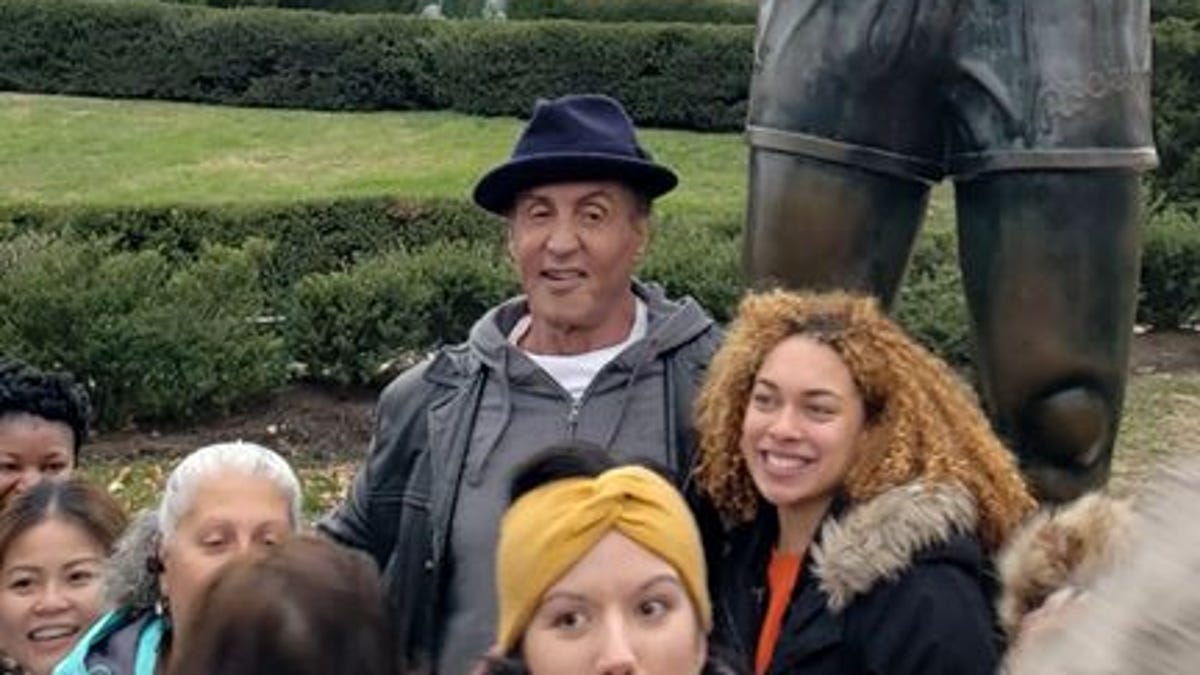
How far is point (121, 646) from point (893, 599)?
1.11 metres

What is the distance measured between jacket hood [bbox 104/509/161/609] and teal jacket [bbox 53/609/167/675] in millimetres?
19

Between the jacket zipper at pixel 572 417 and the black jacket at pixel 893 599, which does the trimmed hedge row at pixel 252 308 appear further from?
the black jacket at pixel 893 599

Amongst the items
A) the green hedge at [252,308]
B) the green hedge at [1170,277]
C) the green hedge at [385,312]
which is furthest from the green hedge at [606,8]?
the green hedge at [385,312]

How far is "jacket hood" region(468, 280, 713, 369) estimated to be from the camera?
301 centimetres

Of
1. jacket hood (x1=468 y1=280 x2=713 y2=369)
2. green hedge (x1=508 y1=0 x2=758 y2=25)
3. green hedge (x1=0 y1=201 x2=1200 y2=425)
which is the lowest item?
green hedge (x1=0 y1=201 x2=1200 y2=425)

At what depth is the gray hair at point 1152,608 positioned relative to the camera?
694 millimetres

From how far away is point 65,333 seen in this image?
10.7 m

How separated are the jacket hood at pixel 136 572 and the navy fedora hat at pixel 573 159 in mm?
684

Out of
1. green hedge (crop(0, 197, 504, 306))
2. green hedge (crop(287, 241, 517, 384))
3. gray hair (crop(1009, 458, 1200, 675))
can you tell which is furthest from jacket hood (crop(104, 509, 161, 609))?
green hedge (crop(0, 197, 504, 306))

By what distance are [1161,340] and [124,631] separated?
11.9 meters

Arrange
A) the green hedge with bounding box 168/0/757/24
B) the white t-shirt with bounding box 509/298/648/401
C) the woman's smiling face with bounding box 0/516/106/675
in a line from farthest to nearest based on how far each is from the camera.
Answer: the green hedge with bounding box 168/0/757/24, the woman's smiling face with bounding box 0/516/106/675, the white t-shirt with bounding box 509/298/648/401

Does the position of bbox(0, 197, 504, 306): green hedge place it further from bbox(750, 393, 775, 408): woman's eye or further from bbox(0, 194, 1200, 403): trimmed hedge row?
bbox(750, 393, 775, 408): woman's eye

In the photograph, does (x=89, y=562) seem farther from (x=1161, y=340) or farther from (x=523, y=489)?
(x=1161, y=340)

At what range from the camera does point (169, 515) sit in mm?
2926
